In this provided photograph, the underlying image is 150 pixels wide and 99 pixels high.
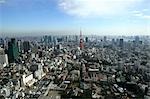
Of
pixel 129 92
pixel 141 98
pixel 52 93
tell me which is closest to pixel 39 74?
pixel 52 93

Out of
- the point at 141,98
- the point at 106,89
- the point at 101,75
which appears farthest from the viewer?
the point at 101,75

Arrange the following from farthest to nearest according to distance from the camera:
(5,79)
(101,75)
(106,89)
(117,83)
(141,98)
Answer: (101,75), (5,79), (117,83), (106,89), (141,98)

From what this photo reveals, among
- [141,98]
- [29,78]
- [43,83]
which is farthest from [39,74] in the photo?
[141,98]

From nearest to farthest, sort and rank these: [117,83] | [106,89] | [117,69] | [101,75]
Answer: [106,89], [117,83], [101,75], [117,69]

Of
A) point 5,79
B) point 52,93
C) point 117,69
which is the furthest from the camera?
point 117,69

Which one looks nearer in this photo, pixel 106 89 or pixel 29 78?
pixel 106 89

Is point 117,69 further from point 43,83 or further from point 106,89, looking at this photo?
point 43,83

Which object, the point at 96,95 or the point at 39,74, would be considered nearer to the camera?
the point at 96,95

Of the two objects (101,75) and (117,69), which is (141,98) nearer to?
(101,75)
